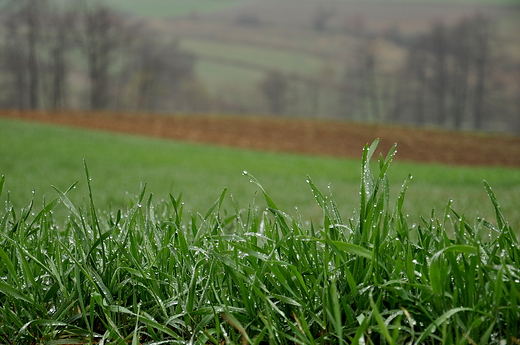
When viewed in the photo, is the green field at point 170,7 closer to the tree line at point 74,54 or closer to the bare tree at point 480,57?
the tree line at point 74,54

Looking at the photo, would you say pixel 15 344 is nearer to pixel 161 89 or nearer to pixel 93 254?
pixel 93 254

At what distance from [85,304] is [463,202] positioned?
235 inches

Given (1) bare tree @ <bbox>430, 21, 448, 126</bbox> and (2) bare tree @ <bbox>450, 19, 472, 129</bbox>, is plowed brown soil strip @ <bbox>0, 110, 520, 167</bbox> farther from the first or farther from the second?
(1) bare tree @ <bbox>430, 21, 448, 126</bbox>

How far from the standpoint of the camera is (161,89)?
165ft

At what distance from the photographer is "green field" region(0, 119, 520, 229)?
20.3ft

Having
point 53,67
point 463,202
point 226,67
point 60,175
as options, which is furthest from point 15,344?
point 226,67

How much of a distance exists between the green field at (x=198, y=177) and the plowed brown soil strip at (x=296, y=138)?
160 inches

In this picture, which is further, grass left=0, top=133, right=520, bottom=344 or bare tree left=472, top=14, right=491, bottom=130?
bare tree left=472, top=14, right=491, bottom=130

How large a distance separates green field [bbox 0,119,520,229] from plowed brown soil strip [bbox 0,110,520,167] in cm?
407

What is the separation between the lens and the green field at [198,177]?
6.19 m

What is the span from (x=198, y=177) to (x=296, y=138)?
11.1 metres

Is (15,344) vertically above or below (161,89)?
below

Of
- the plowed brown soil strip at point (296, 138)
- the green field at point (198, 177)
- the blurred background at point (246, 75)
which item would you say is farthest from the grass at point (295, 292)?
the blurred background at point (246, 75)

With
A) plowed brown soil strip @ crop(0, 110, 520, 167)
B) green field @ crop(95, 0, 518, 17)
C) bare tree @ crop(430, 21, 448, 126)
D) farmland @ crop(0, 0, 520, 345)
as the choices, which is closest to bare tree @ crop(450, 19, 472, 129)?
farmland @ crop(0, 0, 520, 345)
